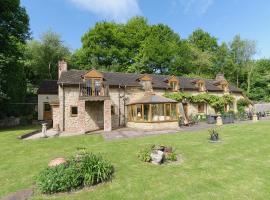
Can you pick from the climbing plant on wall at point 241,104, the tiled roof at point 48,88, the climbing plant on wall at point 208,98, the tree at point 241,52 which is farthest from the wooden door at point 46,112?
the tree at point 241,52

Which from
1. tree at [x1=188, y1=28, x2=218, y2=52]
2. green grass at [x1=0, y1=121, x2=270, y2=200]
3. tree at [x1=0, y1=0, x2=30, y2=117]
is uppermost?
tree at [x1=188, y1=28, x2=218, y2=52]

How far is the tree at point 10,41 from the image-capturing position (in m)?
20.5

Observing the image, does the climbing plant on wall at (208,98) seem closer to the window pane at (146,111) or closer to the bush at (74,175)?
the window pane at (146,111)

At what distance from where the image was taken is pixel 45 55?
38.4 metres

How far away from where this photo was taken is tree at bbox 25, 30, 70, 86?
123 feet

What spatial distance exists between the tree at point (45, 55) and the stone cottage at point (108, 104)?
62.5 ft

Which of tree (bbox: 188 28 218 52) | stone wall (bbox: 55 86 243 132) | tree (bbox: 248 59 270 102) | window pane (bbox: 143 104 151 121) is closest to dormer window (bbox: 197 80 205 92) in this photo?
stone wall (bbox: 55 86 243 132)

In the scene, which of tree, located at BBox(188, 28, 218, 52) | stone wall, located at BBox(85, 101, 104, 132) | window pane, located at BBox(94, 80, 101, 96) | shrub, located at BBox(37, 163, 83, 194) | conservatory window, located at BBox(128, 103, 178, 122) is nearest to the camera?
shrub, located at BBox(37, 163, 83, 194)

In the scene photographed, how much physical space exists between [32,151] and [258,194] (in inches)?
418

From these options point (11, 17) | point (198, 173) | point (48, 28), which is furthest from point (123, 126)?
point (48, 28)

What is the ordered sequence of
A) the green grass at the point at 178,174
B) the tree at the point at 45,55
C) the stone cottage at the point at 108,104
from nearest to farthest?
the green grass at the point at 178,174, the stone cottage at the point at 108,104, the tree at the point at 45,55

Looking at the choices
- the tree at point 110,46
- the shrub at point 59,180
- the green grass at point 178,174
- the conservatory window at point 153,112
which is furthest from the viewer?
the tree at point 110,46

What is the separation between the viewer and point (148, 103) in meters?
19.1

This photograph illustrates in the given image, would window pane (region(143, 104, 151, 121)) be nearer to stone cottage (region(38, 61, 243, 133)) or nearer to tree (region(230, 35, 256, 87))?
stone cottage (region(38, 61, 243, 133))
